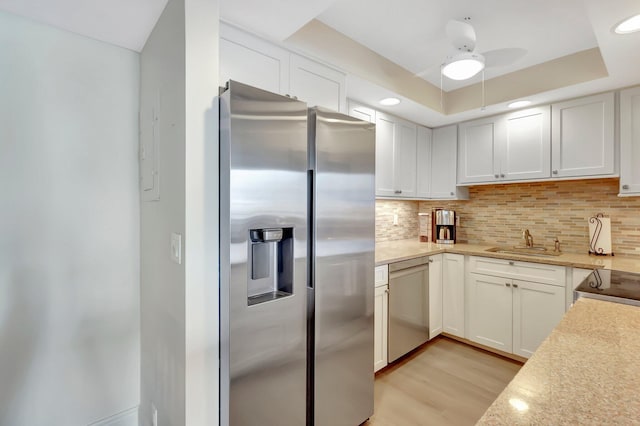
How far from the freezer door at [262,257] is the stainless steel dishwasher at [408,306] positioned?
3.78 feet

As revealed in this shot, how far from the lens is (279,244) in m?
1.44

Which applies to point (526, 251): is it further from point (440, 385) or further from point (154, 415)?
point (154, 415)

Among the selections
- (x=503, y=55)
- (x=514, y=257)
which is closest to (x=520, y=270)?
(x=514, y=257)

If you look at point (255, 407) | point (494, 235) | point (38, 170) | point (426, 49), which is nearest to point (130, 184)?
point (38, 170)

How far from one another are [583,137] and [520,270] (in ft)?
3.90

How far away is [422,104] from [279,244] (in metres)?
2.05

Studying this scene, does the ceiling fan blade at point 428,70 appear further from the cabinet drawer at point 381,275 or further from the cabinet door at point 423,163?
the cabinet drawer at point 381,275

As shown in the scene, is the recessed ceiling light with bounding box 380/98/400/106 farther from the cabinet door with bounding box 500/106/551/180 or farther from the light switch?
the light switch

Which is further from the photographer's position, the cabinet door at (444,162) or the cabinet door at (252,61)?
the cabinet door at (444,162)

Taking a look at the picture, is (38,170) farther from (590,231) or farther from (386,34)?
(590,231)

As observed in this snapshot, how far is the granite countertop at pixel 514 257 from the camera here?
7.27 ft

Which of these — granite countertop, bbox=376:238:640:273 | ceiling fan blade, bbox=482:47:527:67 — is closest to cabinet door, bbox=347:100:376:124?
ceiling fan blade, bbox=482:47:527:67

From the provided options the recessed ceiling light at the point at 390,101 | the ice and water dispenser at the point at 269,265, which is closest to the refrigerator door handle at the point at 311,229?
the ice and water dispenser at the point at 269,265

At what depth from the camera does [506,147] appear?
290 cm
